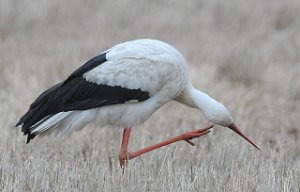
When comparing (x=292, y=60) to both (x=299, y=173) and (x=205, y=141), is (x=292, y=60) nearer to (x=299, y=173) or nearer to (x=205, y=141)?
(x=205, y=141)

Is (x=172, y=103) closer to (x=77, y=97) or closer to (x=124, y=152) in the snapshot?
(x=124, y=152)

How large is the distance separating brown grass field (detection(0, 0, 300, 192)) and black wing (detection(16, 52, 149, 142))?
311 millimetres

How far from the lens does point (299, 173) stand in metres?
4.93

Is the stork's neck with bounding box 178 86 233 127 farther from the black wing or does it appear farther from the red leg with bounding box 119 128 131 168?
the red leg with bounding box 119 128 131 168

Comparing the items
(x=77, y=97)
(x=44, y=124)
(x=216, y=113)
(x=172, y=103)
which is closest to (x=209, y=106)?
(x=216, y=113)

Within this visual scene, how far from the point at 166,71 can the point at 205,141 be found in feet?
4.38

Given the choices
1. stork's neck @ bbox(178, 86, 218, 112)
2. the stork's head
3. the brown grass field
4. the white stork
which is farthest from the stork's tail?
the stork's head

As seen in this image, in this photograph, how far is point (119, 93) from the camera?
17.4 feet

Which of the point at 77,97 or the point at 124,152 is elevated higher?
the point at 77,97

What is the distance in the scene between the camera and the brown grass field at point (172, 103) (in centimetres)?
468

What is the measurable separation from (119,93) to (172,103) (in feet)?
7.67

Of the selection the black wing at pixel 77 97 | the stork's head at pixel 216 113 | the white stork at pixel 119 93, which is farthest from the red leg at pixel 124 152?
the stork's head at pixel 216 113

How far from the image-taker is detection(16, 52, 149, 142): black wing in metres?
5.23

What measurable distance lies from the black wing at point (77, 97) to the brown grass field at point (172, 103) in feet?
1.02
